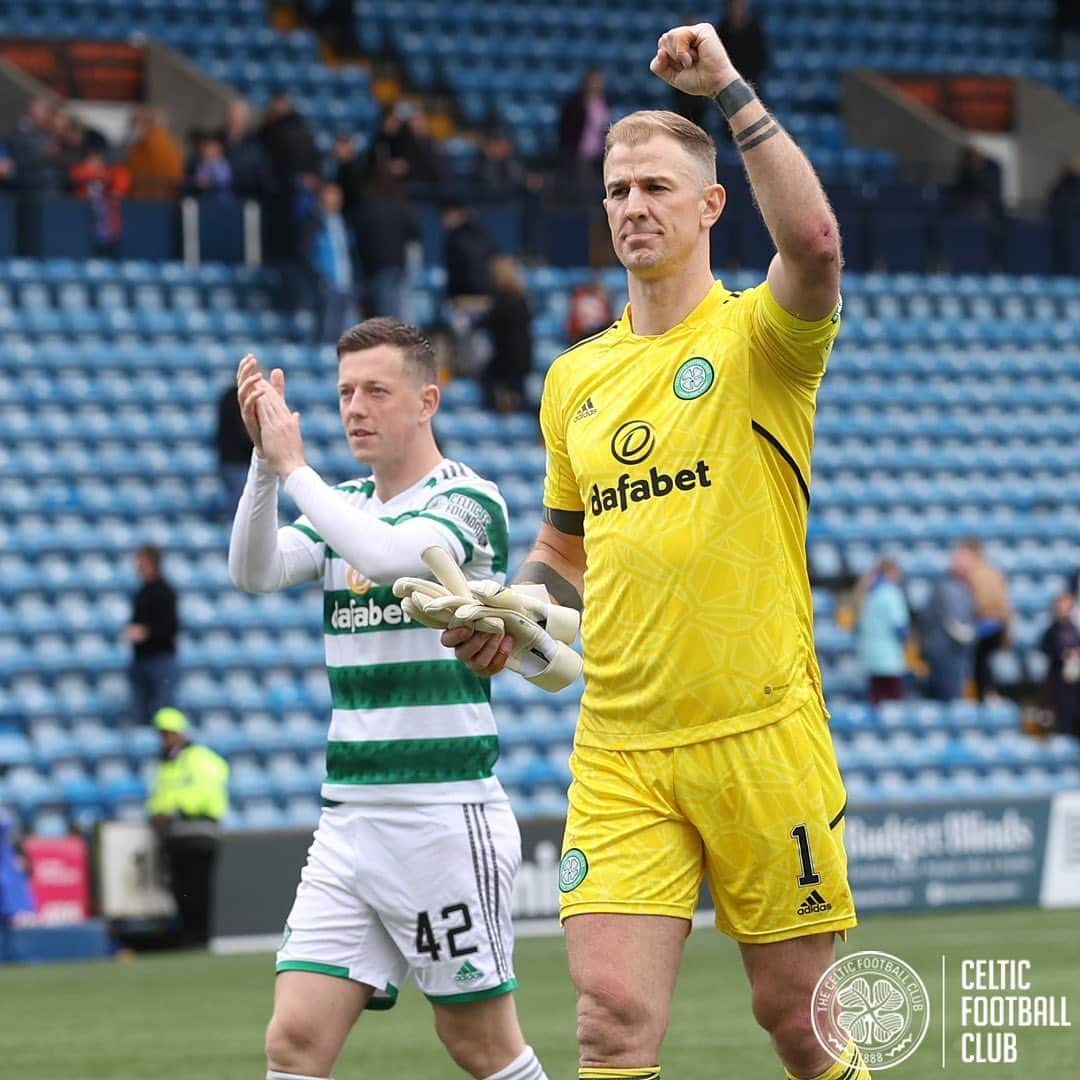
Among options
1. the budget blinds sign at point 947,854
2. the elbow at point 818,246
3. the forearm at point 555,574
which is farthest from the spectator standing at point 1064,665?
the elbow at point 818,246

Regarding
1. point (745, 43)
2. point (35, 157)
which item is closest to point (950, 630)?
point (745, 43)

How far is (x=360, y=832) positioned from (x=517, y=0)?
24267 millimetres

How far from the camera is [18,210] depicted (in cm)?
2216

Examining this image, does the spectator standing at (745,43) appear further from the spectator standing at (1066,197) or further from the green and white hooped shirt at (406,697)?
the green and white hooped shirt at (406,697)

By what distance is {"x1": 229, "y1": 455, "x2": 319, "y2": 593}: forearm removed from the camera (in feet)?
21.5

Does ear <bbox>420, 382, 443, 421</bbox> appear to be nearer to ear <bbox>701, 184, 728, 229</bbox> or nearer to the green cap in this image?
ear <bbox>701, 184, 728, 229</bbox>

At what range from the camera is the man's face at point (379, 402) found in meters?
6.62

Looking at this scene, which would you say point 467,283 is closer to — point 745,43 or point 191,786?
point 745,43

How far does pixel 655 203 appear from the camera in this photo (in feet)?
18.2

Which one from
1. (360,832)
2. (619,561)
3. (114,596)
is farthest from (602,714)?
(114,596)

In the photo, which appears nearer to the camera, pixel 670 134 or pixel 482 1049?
pixel 670 134

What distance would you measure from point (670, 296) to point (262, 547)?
1.54 m

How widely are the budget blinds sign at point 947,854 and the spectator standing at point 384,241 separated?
6.33 m

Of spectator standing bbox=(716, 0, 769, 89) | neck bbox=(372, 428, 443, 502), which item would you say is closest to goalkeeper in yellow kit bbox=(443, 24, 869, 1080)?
neck bbox=(372, 428, 443, 502)
